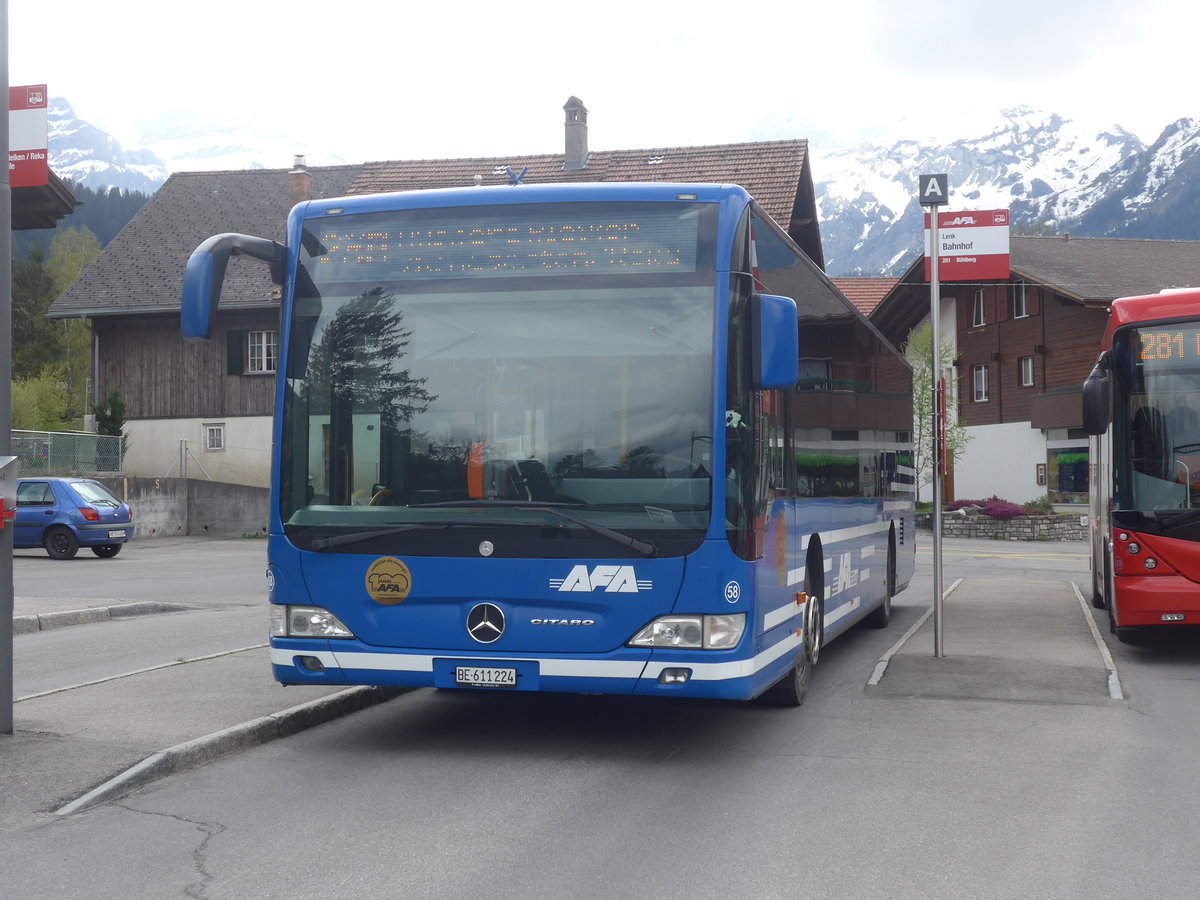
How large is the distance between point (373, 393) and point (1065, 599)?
14134 millimetres

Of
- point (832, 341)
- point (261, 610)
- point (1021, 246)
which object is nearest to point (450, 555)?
point (832, 341)

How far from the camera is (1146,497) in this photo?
12062mm

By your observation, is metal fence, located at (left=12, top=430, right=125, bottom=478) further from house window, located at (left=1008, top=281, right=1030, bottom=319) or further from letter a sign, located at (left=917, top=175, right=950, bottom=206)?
house window, located at (left=1008, top=281, right=1030, bottom=319)

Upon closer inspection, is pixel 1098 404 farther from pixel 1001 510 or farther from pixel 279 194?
pixel 279 194

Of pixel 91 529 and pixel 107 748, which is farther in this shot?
pixel 91 529

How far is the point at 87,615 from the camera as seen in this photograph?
49.3 ft

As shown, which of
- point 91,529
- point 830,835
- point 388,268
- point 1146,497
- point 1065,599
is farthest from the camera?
point 91,529

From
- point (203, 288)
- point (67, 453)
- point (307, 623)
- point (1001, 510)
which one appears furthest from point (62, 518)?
point (1001, 510)

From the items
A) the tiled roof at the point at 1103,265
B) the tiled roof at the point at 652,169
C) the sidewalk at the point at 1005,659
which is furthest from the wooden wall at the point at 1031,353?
the sidewalk at the point at 1005,659

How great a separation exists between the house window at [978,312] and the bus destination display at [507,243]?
5061 centimetres

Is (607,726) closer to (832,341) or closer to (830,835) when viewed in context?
(830,835)

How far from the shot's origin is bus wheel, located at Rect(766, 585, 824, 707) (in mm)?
9180

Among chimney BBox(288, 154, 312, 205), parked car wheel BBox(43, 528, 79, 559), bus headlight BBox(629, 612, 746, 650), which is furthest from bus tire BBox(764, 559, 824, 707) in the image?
chimney BBox(288, 154, 312, 205)

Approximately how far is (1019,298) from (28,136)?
45.4m
